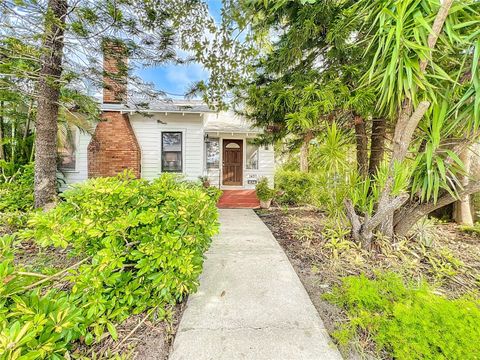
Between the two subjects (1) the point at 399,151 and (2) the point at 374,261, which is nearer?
(1) the point at 399,151

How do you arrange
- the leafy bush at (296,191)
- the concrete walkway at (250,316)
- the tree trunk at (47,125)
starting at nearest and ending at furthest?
1. the concrete walkway at (250,316)
2. the tree trunk at (47,125)
3. the leafy bush at (296,191)

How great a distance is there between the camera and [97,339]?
176 cm

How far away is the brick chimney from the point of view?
4.20 metres

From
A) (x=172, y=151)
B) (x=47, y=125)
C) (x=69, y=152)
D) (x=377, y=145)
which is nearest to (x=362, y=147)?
(x=377, y=145)

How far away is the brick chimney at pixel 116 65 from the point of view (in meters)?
4.20

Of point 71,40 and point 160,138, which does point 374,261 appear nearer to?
point 71,40

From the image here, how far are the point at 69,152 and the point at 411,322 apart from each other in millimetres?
10247

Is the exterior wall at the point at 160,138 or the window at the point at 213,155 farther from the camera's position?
the window at the point at 213,155

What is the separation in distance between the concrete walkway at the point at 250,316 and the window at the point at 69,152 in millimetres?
7645

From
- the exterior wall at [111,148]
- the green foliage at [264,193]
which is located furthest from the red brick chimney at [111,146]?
the green foliage at [264,193]

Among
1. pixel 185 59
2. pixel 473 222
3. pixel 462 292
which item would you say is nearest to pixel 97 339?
pixel 462 292

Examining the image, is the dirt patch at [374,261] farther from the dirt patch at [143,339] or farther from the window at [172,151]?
the window at [172,151]

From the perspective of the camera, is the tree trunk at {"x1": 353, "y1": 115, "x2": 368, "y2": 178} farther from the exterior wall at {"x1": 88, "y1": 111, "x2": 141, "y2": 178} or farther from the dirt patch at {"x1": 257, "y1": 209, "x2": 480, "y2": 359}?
the exterior wall at {"x1": 88, "y1": 111, "x2": 141, "y2": 178}

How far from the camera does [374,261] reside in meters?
3.18
